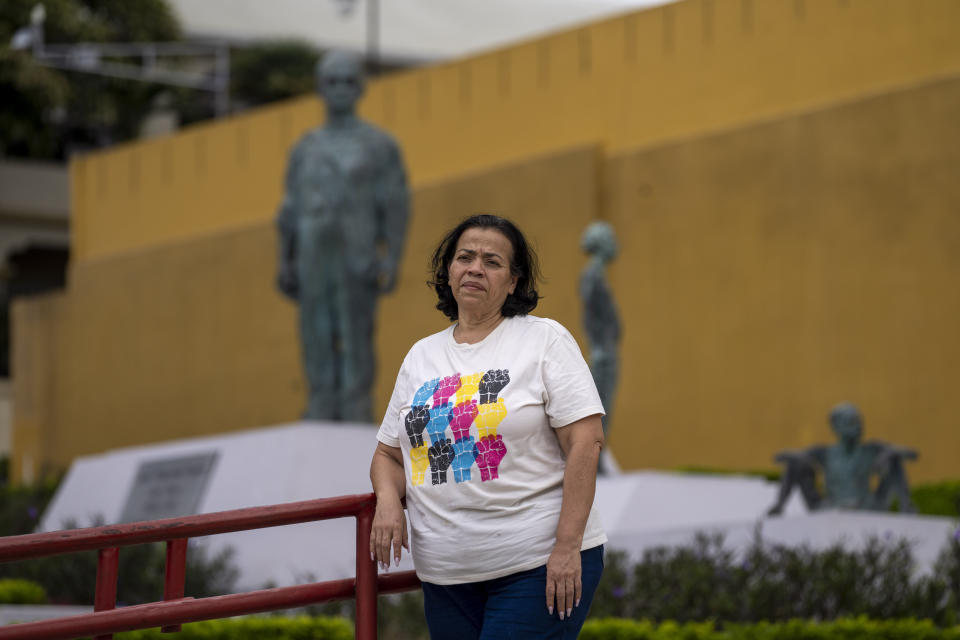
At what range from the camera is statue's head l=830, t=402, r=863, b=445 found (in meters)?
9.42

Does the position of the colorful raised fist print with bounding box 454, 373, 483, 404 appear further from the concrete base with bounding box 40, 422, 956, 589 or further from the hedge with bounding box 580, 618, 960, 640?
the concrete base with bounding box 40, 422, 956, 589

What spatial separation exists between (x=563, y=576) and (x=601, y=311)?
7978 millimetres

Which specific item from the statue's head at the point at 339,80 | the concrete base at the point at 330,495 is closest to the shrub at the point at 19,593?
the concrete base at the point at 330,495

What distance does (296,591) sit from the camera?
342 cm

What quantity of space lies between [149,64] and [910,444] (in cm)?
1834

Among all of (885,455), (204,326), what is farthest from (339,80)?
(204,326)

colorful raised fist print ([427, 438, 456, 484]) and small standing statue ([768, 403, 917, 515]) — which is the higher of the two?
colorful raised fist print ([427, 438, 456, 484])

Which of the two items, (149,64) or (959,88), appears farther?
(149,64)

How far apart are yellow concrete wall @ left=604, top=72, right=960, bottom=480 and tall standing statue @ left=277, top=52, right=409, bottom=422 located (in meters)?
5.15

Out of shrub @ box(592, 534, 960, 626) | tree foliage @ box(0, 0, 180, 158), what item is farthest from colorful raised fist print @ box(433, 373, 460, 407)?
tree foliage @ box(0, 0, 180, 158)

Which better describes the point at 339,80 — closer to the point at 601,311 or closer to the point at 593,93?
the point at 601,311

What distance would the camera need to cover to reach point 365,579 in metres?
3.43

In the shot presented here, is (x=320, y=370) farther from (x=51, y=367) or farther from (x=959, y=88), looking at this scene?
(x=51, y=367)

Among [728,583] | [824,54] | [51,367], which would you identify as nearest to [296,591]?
[728,583]
